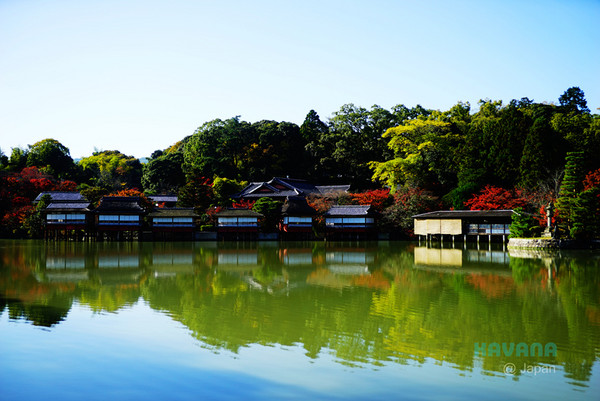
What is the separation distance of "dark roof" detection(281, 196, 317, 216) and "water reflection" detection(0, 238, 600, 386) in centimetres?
1837

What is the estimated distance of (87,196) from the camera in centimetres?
4519

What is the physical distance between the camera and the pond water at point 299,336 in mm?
6789

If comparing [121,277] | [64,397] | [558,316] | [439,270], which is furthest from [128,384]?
[439,270]

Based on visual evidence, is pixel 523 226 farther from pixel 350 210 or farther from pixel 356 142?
pixel 356 142

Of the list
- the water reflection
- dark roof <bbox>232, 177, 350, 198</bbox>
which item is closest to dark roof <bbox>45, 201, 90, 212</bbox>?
dark roof <bbox>232, 177, 350, 198</bbox>

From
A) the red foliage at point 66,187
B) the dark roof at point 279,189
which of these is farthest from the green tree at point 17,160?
the dark roof at point 279,189

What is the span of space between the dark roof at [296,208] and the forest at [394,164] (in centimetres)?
180

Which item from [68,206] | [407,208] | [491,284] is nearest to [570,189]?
[407,208]

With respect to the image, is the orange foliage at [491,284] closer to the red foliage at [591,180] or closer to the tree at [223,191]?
the red foliage at [591,180]

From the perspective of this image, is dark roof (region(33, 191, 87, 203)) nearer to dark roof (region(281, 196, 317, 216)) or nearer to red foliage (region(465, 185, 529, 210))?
dark roof (region(281, 196, 317, 216))

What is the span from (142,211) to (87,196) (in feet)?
28.1

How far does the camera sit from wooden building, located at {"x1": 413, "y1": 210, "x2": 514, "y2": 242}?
3469cm

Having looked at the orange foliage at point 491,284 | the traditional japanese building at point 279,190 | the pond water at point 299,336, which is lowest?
the orange foliage at point 491,284

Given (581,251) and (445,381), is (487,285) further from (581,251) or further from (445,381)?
(581,251)
